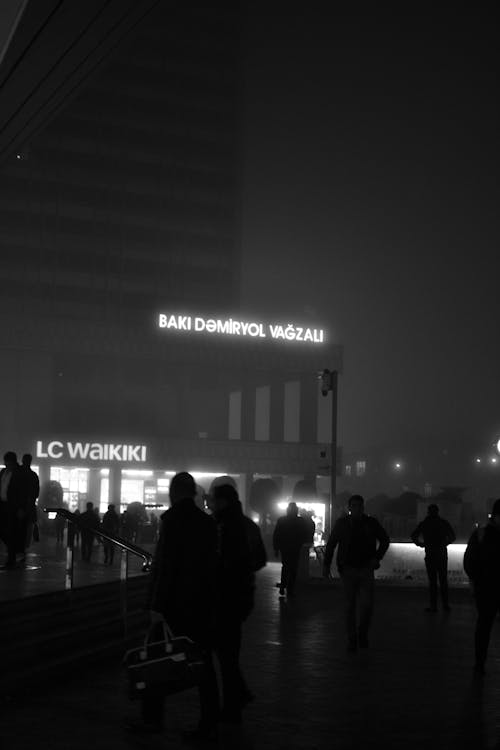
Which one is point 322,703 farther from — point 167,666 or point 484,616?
point 484,616

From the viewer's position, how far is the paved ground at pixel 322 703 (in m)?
7.92

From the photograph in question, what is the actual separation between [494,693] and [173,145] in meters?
97.1

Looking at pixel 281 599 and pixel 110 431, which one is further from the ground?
pixel 110 431

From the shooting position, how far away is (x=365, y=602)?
13.4 metres

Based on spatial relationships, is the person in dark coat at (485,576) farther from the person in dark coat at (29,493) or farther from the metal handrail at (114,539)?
the person in dark coat at (29,493)

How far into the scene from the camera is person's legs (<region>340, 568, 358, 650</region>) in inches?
521

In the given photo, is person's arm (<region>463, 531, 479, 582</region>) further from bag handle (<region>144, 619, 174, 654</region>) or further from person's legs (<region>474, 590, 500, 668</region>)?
bag handle (<region>144, 619, 174, 654</region>)

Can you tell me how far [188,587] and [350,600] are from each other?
583cm

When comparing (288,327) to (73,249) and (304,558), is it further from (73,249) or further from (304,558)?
(304,558)

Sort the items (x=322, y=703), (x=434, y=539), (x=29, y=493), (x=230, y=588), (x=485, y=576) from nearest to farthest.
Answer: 1. (x=230, y=588)
2. (x=322, y=703)
3. (x=485, y=576)
4. (x=29, y=493)
5. (x=434, y=539)

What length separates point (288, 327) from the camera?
7262 centimetres

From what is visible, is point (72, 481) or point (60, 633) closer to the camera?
point (60, 633)

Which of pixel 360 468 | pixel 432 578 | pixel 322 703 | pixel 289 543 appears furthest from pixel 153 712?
pixel 360 468

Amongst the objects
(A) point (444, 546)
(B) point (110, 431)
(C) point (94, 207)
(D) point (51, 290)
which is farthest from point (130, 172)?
(A) point (444, 546)
